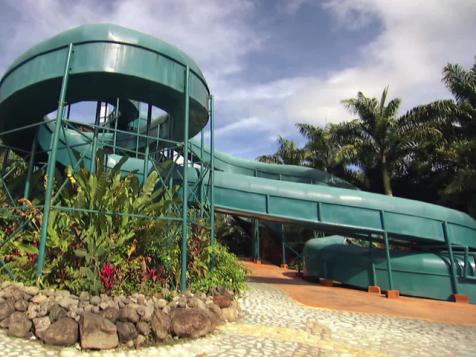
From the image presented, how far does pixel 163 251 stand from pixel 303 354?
13.7 ft

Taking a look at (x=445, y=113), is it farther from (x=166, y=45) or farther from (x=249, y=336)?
(x=249, y=336)

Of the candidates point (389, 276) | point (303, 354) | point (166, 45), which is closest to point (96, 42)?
point (166, 45)

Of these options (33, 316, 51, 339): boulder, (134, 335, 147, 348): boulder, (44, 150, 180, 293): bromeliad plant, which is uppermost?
(44, 150, 180, 293): bromeliad plant

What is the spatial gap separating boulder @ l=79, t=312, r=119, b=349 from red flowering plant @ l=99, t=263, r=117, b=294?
3.66ft

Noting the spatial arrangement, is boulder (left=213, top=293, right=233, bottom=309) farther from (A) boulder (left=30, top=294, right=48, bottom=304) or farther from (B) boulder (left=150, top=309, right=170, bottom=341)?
(A) boulder (left=30, top=294, right=48, bottom=304)

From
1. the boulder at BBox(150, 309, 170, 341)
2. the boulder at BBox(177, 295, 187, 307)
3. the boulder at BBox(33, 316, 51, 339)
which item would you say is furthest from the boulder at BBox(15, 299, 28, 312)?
the boulder at BBox(177, 295, 187, 307)

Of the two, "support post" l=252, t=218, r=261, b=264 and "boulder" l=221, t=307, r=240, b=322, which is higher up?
"support post" l=252, t=218, r=261, b=264

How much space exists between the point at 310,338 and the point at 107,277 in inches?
170

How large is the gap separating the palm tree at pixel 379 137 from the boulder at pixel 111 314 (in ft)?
67.3

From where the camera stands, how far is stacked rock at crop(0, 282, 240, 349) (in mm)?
5570

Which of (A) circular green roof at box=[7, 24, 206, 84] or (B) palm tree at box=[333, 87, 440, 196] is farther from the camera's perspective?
(B) palm tree at box=[333, 87, 440, 196]

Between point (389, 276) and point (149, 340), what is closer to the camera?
point (149, 340)

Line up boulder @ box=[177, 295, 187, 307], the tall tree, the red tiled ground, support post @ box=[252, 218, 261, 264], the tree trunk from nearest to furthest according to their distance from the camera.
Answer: boulder @ box=[177, 295, 187, 307], the red tiled ground, the tree trunk, support post @ box=[252, 218, 261, 264], the tall tree

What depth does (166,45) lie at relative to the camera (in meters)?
9.60
